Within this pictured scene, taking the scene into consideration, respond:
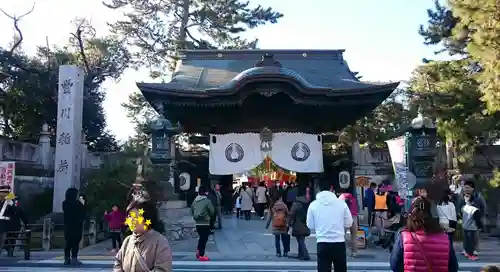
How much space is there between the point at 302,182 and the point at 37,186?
9764 mm

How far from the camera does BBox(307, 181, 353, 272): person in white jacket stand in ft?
19.4

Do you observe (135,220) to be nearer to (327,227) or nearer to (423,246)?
(423,246)

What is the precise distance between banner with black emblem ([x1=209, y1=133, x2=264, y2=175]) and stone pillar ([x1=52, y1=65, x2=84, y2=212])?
16.1 feet

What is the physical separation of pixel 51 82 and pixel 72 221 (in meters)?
15.5

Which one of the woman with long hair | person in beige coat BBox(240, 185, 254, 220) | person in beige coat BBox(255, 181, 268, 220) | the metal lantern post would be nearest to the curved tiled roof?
person in beige coat BBox(240, 185, 254, 220)

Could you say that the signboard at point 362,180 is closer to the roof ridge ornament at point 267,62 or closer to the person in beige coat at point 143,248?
the roof ridge ornament at point 267,62

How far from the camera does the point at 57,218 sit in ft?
47.8

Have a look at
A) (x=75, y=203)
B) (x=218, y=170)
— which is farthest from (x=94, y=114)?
(x=75, y=203)

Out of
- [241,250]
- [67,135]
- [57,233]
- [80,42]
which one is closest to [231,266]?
[241,250]

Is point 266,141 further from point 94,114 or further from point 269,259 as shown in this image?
point 94,114

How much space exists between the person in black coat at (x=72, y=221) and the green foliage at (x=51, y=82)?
46.3 feet

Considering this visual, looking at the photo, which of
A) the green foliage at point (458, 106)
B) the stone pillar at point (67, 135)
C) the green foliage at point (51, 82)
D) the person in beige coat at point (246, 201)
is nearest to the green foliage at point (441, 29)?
the green foliage at point (458, 106)

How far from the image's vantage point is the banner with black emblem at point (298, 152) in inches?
711

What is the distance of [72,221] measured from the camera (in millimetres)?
9836
